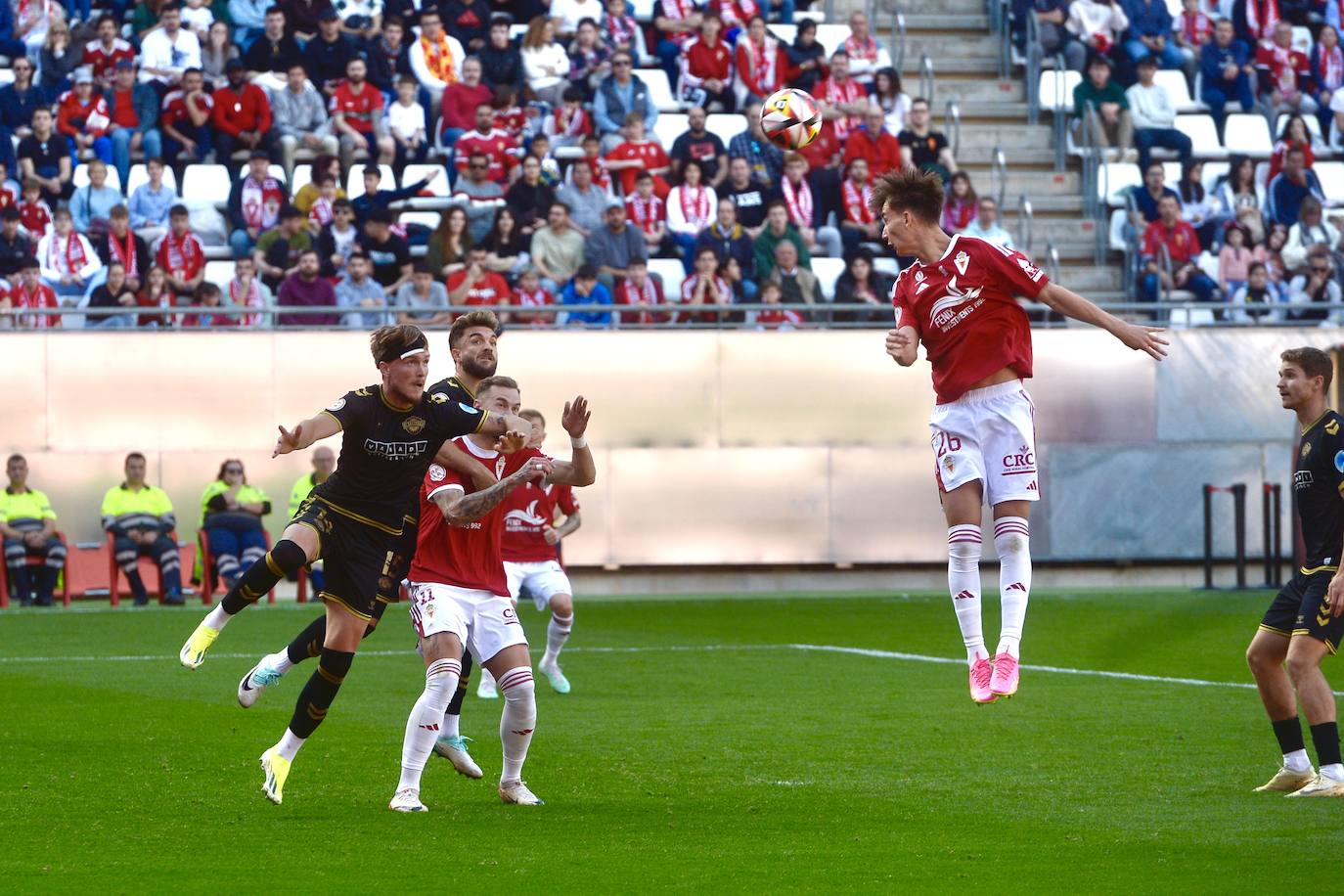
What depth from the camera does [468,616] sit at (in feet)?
30.9

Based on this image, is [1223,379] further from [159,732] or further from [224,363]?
[159,732]

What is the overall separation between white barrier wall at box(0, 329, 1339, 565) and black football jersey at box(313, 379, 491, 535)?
1416 centimetres

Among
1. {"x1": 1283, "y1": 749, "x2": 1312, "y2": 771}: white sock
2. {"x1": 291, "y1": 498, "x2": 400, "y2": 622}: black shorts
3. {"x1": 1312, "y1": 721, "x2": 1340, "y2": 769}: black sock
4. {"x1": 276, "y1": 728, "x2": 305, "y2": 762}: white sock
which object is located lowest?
{"x1": 1283, "y1": 749, "x2": 1312, "y2": 771}: white sock

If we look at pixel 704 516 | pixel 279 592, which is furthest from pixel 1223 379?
pixel 279 592

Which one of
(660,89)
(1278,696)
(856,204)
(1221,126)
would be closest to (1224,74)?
(1221,126)

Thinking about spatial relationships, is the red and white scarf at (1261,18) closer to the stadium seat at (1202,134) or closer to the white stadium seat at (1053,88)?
the stadium seat at (1202,134)

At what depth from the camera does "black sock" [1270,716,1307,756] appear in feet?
33.1

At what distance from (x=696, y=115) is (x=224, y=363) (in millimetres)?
6546

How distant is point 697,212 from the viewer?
987 inches

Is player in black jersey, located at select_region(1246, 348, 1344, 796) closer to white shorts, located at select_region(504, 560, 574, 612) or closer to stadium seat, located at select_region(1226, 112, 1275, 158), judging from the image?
white shorts, located at select_region(504, 560, 574, 612)

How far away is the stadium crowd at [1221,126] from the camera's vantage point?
2584 centimetres

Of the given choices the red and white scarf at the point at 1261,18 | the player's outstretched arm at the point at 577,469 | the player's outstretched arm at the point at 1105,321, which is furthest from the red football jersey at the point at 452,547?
the red and white scarf at the point at 1261,18

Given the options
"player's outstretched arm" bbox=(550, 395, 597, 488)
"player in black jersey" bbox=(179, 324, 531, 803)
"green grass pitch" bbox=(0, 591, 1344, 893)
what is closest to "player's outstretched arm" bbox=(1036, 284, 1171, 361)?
"green grass pitch" bbox=(0, 591, 1344, 893)

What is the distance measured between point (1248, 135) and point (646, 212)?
9340mm
